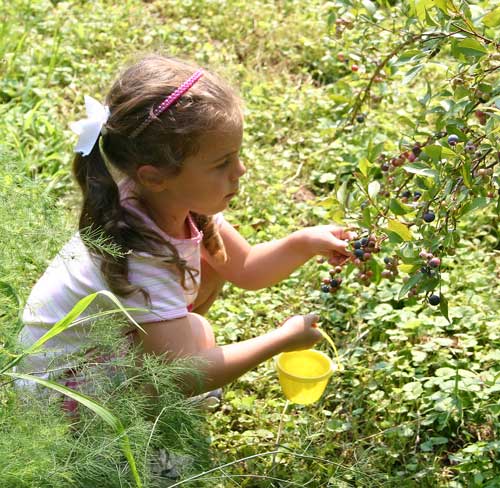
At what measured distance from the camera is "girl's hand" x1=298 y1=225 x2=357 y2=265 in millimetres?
2383

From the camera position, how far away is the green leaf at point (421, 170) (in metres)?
1.82

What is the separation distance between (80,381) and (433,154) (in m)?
0.90

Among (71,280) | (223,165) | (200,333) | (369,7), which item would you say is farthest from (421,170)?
(71,280)

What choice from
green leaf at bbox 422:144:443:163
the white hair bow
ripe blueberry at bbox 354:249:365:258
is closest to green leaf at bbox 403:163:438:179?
green leaf at bbox 422:144:443:163

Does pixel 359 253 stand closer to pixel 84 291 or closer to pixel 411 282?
pixel 411 282

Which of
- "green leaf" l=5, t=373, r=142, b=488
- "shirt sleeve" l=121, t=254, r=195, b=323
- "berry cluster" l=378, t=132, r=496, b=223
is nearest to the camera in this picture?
"green leaf" l=5, t=373, r=142, b=488

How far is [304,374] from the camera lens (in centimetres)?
249

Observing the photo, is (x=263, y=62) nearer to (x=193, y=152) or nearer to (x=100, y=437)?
(x=193, y=152)

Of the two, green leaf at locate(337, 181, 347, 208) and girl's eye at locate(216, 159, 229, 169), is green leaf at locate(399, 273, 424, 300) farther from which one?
girl's eye at locate(216, 159, 229, 169)

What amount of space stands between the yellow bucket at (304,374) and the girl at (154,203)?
0.10 metres

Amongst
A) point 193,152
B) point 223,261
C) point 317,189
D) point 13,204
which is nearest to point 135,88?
point 193,152

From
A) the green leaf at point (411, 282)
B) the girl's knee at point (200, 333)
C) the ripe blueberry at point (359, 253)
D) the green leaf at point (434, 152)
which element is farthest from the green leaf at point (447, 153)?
the girl's knee at point (200, 333)

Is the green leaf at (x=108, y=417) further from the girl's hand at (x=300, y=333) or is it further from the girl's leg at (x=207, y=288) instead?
the girl's leg at (x=207, y=288)

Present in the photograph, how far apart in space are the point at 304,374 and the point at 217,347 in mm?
351
